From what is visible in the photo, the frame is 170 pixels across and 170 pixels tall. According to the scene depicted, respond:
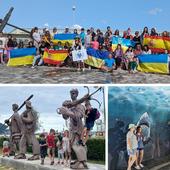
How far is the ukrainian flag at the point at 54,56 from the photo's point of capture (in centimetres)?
1622

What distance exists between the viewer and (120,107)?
920 cm

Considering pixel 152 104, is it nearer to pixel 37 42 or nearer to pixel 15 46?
pixel 37 42

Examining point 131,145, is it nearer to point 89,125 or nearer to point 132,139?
point 132,139

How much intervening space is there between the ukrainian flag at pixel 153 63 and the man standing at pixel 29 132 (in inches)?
279

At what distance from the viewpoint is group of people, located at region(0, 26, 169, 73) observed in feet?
50.4

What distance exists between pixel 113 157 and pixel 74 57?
687 centimetres

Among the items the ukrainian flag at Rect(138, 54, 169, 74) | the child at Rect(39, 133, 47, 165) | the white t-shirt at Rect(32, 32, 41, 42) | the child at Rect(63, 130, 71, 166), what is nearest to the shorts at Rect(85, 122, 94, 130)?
the child at Rect(63, 130, 71, 166)

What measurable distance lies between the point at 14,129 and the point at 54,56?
24.6ft

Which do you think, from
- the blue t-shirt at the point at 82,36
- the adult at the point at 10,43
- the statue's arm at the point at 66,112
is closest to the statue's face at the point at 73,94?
the statue's arm at the point at 66,112

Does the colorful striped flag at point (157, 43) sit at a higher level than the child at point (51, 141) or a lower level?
higher

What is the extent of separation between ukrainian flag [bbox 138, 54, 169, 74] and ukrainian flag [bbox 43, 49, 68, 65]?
2389mm

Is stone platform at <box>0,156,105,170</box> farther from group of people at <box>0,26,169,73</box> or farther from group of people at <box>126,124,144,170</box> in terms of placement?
group of people at <box>0,26,169,73</box>

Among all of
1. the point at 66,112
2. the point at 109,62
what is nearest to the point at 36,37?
the point at 109,62

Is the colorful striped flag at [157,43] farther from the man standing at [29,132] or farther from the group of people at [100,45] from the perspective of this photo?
the man standing at [29,132]
